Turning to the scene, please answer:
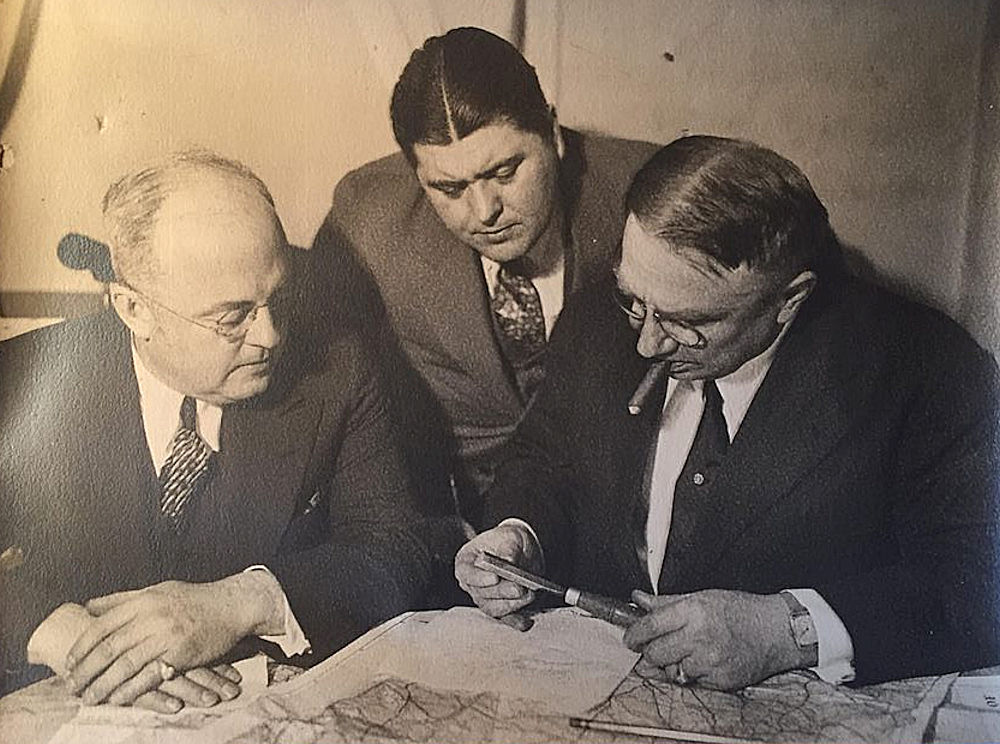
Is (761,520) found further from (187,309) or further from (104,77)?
(104,77)

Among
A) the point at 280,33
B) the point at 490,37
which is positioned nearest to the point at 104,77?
the point at 280,33

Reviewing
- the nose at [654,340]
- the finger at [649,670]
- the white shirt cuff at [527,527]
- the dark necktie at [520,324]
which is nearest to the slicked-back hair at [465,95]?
the dark necktie at [520,324]

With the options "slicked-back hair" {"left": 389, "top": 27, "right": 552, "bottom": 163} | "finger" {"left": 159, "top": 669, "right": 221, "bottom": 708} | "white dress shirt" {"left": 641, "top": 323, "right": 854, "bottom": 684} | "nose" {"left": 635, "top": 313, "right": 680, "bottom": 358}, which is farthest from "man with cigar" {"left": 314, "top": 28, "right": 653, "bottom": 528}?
"finger" {"left": 159, "top": 669, "right": 221, "bottom": 708}

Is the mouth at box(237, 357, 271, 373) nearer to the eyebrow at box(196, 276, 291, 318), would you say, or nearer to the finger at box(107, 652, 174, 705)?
the eyebrow at box(196, 276, 291, 318)

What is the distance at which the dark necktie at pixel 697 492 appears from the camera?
178cm

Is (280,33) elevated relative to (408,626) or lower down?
elevated

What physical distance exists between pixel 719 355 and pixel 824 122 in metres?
0.38

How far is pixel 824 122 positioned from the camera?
5.93ft

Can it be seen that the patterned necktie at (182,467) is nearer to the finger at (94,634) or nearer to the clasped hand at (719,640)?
the finger at (94,634)

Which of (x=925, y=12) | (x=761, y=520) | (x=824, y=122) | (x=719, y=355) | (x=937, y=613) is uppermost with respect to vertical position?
(x=925, y=12)

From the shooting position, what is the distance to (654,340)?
1803 millimetres

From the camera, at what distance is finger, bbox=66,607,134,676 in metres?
1.77

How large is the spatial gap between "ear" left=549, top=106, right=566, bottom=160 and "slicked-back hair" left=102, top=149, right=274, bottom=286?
0.43 m

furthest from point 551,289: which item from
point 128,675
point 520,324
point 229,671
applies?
point 128,675
